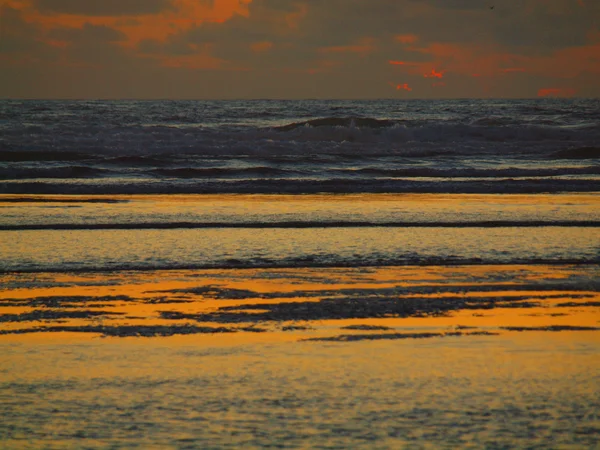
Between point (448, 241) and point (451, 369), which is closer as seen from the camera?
point (451, 369)

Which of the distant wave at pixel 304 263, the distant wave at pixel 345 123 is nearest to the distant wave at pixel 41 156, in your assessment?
the distant wave at pixel 345 123

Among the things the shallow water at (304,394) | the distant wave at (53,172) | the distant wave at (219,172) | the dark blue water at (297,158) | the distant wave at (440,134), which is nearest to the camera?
the shallow water at (304,394)

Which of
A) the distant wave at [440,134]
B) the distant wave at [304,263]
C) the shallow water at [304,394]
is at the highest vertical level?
the distant wave at [440,134]

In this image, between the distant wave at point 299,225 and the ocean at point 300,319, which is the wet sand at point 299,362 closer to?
Result: the ocean at point 300,319

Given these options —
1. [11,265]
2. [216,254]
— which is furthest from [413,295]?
[11,265]

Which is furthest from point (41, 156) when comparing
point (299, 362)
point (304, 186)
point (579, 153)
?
point (299, 362)

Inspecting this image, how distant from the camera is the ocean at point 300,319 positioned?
5.16m

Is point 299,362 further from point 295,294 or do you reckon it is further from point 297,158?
point 297,158

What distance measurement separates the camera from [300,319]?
7.73 meters

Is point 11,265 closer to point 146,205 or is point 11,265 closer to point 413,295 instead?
point 413,295

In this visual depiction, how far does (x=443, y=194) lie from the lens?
20.2 meters

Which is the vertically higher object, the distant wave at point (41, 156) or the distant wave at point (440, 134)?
the distant wave at point (440, 134)

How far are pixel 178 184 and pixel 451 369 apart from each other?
56.5 feet

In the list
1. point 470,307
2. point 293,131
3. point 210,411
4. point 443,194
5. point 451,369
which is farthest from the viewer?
point 293,131
